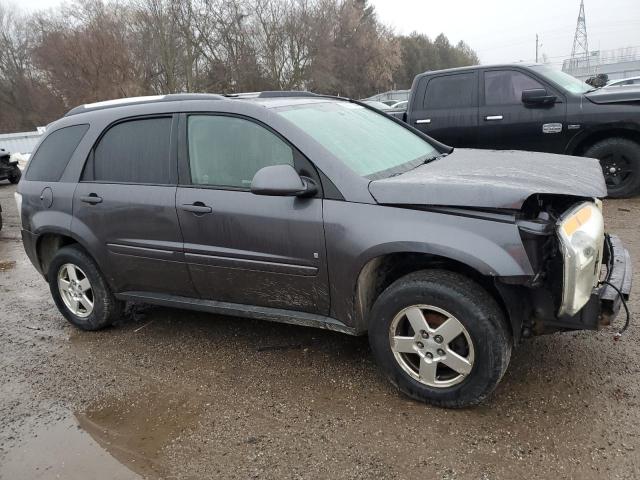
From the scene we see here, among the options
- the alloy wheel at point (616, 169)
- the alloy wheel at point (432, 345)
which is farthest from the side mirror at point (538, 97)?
the alloy wheel at point (432, 345)

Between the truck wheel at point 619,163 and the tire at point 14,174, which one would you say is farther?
the tire at point 14,174

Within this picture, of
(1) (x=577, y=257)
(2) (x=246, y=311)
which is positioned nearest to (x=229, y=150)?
(2) (x=246, y=311)

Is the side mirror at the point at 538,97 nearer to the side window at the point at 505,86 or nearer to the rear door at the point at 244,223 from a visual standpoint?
the side window at the point at 505,86

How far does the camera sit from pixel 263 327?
4.15 meters

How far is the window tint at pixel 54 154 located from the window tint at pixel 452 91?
207 inches

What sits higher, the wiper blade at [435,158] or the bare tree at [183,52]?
the bare tree at [183,52]

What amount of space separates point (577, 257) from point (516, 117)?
536 cm

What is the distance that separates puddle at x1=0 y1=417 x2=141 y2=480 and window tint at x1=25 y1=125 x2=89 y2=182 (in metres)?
2.07

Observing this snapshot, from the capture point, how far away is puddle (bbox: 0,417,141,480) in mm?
2668

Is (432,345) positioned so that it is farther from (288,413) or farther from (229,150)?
(229,150)

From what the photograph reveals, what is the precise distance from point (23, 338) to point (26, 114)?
1532 inches

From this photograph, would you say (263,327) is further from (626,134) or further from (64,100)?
(64,100)

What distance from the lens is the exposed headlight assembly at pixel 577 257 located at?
8.02 ft

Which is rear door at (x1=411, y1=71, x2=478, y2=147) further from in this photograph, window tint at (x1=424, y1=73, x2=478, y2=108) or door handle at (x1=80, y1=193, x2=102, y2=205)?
door handle at (x1=80, y1=193, x2=102, y2=205)
